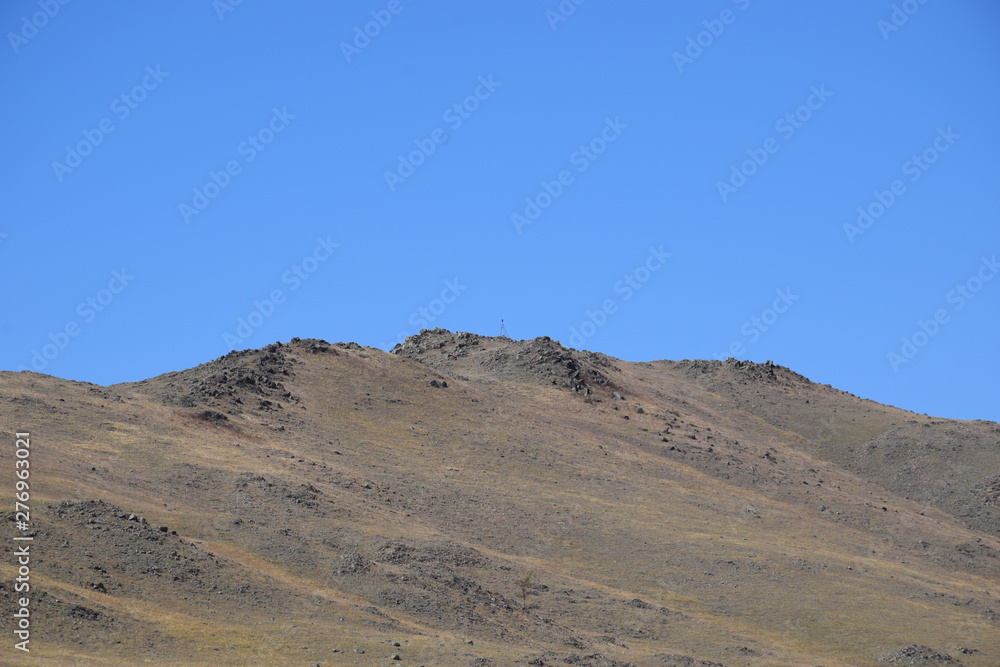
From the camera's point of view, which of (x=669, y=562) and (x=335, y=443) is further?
(x=335, y=443)

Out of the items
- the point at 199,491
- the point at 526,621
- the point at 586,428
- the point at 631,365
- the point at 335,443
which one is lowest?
the point at 526,621

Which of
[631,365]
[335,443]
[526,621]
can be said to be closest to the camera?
[526,621]

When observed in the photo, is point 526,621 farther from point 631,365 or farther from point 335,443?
point 631,365

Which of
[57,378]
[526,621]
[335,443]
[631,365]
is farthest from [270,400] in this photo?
[631,365]

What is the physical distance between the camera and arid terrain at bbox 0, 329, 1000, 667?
151ft

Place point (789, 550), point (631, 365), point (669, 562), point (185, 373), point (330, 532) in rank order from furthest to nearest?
1. point (631, 365)
2. point (185, 373)
3. point (789, 550)
4. point (669, 562)
5. point (330, 532)

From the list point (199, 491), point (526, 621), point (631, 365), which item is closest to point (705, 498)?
point (526, 621)

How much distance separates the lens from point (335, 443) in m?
73.4

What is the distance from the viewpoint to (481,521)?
2584 inches

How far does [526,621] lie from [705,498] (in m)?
25.4

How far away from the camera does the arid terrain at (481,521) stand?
46156 millimetres

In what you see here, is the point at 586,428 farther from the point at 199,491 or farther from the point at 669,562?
the point at 199,491

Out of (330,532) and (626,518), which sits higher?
(626,518)

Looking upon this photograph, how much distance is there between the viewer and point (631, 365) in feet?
371
